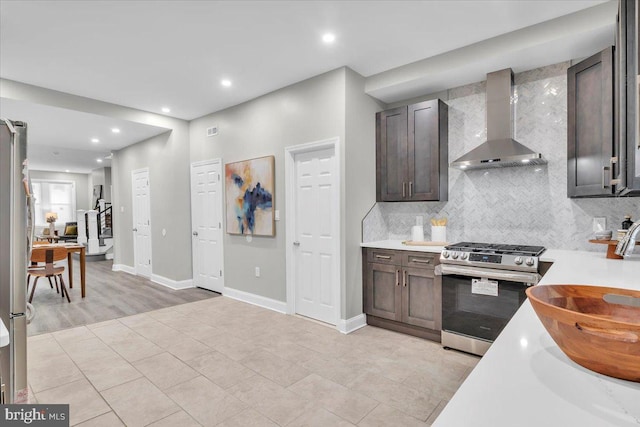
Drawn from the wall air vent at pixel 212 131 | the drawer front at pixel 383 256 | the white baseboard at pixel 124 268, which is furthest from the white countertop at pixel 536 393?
the white baseboard at pixel 124 268

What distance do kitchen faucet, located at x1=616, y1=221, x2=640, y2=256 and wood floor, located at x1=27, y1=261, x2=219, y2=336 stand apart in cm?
489

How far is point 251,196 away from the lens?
15.2 ft

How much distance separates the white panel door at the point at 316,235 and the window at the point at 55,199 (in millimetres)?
12941

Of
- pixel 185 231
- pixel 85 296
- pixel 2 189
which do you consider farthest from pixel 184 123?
pixel 2 189

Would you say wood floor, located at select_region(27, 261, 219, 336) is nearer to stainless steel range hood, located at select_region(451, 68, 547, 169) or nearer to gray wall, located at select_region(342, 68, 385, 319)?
gray wall, located at select_region(342, 68, 385, 319)

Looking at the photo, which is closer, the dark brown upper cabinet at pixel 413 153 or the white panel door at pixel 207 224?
the dark brown upper cabinet at pixel 413 153

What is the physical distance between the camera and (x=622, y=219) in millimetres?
2869

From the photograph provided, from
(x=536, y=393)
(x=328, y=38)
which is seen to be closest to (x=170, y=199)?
(x=328, y=38)

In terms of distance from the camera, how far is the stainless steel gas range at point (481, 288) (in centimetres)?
278

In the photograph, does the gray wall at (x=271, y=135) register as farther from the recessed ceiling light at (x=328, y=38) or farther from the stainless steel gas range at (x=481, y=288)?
the stainless steel gas range at (x=481, y=288)

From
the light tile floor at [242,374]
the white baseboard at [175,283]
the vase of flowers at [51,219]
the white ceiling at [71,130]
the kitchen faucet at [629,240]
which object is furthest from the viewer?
the vase of flowers at [51,219]

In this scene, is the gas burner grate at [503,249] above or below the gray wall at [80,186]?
below

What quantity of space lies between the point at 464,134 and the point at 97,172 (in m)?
13.0

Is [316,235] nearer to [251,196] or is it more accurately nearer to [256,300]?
[251,196]
